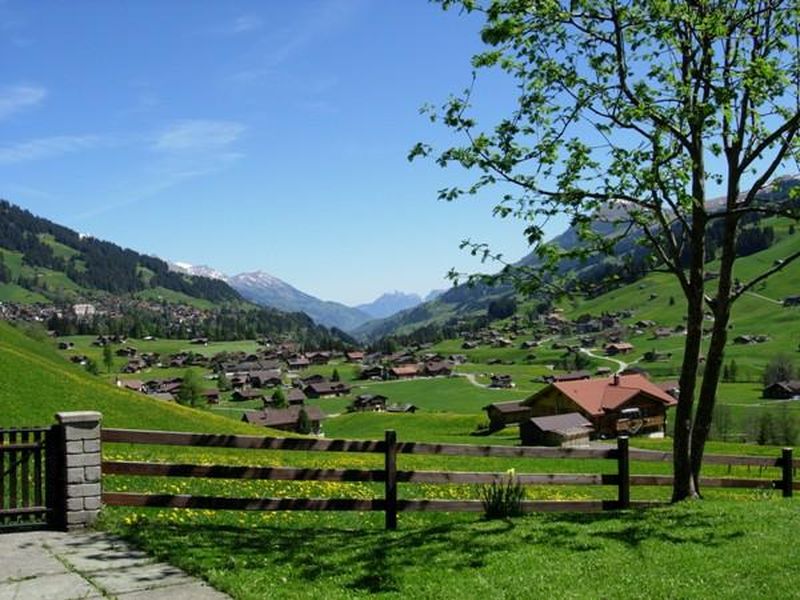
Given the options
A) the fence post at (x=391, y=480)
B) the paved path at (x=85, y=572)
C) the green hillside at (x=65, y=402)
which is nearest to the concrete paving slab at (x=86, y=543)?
the paved path at (x=85, y=572)

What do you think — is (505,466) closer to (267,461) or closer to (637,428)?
(267,461)

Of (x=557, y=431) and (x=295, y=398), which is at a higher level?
(x=557, y=431)

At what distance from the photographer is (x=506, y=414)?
119312 mm

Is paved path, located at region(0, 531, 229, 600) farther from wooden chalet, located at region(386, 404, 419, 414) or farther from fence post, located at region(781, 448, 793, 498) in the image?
wooden chalet, located at region(386, 404, 419, 414)

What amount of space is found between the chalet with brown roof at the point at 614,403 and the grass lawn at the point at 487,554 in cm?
9604

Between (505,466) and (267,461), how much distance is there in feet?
49.0

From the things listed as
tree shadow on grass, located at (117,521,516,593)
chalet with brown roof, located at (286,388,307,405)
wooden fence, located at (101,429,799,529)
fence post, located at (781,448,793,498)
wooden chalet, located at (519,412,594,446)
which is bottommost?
chalet with brown roof, located at (286,388,307,405)

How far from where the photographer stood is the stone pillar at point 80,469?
1220 centimetres

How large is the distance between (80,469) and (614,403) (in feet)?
338

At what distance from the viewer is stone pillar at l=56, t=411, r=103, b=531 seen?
1220 centimetres

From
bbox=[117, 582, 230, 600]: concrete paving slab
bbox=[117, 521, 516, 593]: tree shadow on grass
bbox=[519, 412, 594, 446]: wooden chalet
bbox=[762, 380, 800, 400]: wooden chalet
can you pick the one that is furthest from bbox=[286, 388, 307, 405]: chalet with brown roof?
bbox=[117, 582, 230, 600]: concrete paving slab

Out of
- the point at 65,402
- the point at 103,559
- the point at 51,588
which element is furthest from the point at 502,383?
the point at 51,588

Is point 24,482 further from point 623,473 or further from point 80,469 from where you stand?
point 623,473

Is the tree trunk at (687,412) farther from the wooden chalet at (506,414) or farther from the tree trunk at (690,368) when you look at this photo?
the wooden chalet at (506,414)
